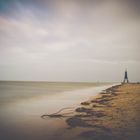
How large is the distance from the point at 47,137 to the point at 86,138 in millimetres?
410

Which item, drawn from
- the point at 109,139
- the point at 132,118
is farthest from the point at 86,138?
the point at 132,118

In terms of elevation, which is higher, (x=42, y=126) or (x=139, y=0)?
(x=139, y=0)

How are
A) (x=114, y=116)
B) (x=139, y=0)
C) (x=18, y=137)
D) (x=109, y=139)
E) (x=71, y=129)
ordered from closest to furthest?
(x=109, y=139), (x=18, y=137), (x=71, y=129), (x=114, y=116), (x=139, y=0)

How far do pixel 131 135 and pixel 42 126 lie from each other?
3.70 ft

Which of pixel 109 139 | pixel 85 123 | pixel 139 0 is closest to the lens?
pixel 109 139

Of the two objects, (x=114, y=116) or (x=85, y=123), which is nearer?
(x=85, y=123)

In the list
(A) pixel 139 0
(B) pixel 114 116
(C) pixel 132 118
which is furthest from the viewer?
(A) pixel 139 0

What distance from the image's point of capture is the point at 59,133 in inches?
85.4

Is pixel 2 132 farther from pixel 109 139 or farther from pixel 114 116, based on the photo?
pixel 114 116

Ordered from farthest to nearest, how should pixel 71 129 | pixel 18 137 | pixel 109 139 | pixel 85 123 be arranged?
pixel 85 123, pixel 71 129, pixel 18 137, pixel 109 139

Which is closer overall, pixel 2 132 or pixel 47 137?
pixel 47 137

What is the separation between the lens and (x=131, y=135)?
201 cm

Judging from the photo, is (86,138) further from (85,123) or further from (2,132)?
(2,132)

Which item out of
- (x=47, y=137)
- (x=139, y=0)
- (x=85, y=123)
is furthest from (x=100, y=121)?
(x=139, y=0)
